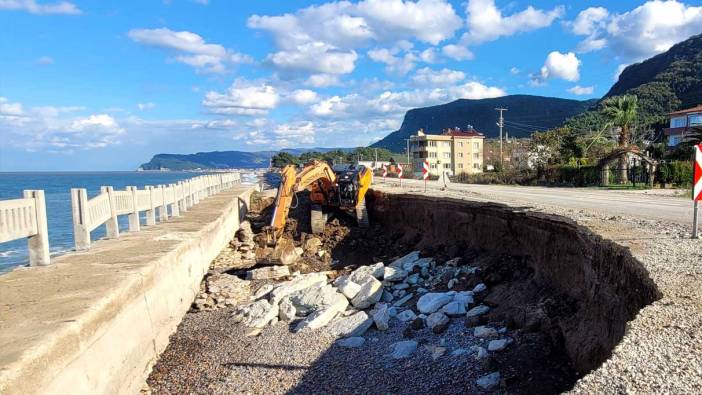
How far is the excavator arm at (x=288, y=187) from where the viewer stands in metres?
15.7

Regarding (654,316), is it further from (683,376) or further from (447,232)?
(447,232)

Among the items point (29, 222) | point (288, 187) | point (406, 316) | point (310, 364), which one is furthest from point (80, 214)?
point (288, 187)

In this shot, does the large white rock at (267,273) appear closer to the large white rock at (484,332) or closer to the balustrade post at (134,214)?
the balustrade post at (134,214)

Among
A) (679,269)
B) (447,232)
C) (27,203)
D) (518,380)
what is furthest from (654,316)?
(447,232)

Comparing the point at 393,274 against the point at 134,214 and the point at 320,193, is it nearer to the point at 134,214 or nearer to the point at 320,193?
the point at 134,214

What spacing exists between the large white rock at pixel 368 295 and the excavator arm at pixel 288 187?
19.2 ft

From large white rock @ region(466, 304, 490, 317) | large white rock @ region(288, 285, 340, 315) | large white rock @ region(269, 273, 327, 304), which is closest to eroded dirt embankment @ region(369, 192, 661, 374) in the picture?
large white rock @ region(466, 304, 490, 317)

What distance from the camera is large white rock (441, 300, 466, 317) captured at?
8531 millimetres

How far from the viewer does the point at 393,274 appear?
11859 millimetres

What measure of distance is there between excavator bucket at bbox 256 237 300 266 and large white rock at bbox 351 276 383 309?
12.2ft

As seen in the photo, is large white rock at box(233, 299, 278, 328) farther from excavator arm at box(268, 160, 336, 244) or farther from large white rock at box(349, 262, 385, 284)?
excavator arm at box(268, 160, 336, 244)

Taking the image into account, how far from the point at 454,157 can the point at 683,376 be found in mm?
87165

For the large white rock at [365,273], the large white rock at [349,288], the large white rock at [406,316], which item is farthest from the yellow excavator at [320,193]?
the large white rock at [406,316]

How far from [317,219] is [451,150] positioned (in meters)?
74.5
